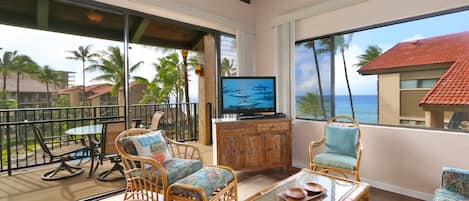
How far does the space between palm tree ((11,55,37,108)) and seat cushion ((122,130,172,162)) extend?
195cm

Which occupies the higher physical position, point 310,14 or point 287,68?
point 310,14

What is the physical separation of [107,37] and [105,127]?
1465mm

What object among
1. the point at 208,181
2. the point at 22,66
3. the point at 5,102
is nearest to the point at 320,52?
the point at 208,181

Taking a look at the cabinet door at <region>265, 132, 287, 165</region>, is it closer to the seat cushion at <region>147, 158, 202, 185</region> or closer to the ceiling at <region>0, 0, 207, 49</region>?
the seat cushion at <region>147, 158, 202, 185</region>

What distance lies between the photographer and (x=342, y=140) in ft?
9.48

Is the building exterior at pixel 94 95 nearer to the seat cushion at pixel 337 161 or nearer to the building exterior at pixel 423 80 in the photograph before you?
the seat cushion at pixel 337 161

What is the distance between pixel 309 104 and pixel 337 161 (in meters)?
1.30

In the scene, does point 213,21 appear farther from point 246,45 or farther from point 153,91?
point 153,91

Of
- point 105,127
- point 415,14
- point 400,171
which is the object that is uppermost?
point 415,14

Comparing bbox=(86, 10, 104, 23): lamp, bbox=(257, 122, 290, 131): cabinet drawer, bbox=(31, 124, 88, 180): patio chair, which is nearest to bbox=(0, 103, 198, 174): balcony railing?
bbox=(31, 124, 88, 180): patio chair

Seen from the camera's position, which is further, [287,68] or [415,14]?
[287,68]

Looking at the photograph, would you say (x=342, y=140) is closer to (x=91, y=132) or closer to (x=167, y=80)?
(x=91, y=132)

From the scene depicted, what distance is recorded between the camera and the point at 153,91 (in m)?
5.66

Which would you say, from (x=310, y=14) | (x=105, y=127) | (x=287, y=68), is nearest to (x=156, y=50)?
(x=105, y=127)
